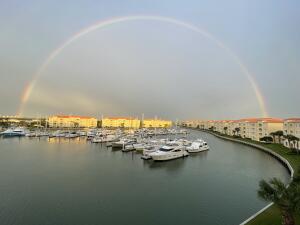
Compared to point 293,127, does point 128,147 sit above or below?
below

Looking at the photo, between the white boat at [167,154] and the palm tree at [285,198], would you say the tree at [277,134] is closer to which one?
the white boat at [167,154]

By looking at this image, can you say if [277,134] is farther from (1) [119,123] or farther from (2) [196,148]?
(1) [119,123]

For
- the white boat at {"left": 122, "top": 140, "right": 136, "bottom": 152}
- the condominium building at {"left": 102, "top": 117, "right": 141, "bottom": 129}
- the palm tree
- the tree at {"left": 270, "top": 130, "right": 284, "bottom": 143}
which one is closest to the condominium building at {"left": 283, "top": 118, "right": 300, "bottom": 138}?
the tree at {"left": 270, "top": 130, "right": 284, "bottom": 143}

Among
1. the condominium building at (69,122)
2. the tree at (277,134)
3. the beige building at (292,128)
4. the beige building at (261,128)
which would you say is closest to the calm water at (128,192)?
the beige building at (292,128)

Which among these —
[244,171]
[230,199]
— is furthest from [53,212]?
[244,171]

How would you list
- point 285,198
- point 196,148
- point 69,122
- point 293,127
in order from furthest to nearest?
point 69,122
point 293,127
point 196,148
point 285,198

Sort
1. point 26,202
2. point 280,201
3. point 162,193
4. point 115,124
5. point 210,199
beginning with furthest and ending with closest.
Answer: point 115,124, point 162,193, point 210,199, point 26,202, point 280,201

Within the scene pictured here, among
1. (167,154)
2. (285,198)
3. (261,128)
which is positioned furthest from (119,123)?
(285,198)

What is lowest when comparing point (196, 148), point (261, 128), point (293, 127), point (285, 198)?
point (196, 148)

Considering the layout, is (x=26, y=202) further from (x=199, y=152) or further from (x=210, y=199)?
(x=199, y=152)
